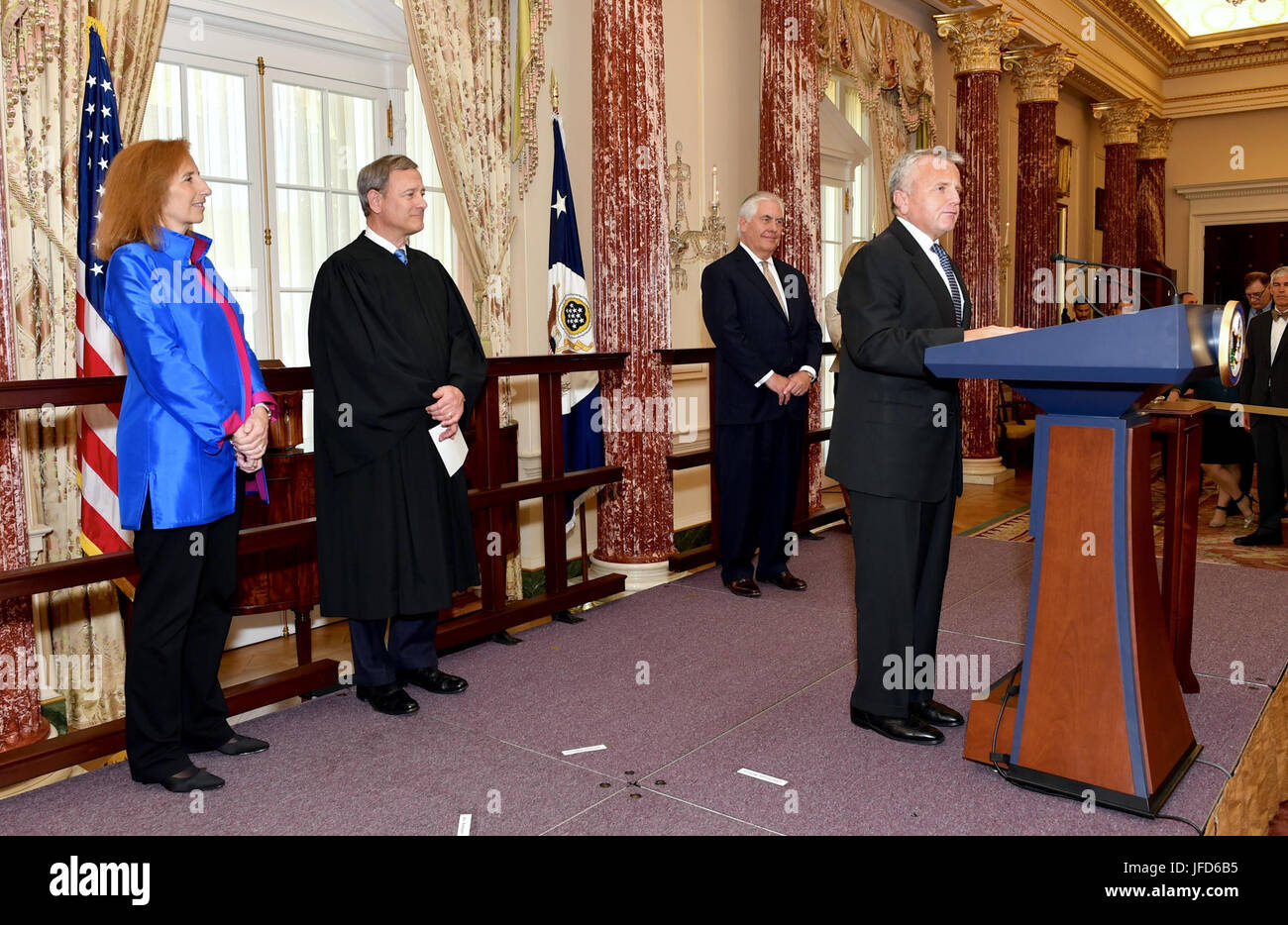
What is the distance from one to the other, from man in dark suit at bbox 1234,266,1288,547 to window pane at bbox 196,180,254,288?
552 centimetres

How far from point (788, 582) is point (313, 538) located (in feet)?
7.19

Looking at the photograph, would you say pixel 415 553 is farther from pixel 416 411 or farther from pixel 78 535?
pixel 78 535

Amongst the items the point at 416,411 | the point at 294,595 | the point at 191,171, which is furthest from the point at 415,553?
the point at 191,171

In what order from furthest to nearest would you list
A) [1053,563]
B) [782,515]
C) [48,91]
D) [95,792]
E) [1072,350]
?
[782,515] < [48,91] < [95,792] < [1053,563] < [1072,350]

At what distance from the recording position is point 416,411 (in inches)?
123

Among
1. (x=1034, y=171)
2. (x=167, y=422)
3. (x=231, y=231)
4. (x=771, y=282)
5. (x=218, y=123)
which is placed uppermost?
(x=1034, y=171)

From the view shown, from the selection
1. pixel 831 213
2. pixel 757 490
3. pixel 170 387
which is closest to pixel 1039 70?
pixel 831 213

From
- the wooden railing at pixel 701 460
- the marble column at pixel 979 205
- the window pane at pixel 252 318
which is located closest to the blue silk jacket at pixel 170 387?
the window pane at pixel 252 318

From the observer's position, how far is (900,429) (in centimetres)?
275

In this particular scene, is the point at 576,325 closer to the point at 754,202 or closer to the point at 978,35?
the point at 754,202

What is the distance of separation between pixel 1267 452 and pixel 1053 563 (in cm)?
476

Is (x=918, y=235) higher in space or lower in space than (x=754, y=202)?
lower

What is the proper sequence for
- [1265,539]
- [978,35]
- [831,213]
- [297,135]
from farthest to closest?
[978,35], [831,213], [1265,539], [297,135]

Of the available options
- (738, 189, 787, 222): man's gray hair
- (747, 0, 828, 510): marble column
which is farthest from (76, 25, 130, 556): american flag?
(747, 0, 828, 510): marble column
